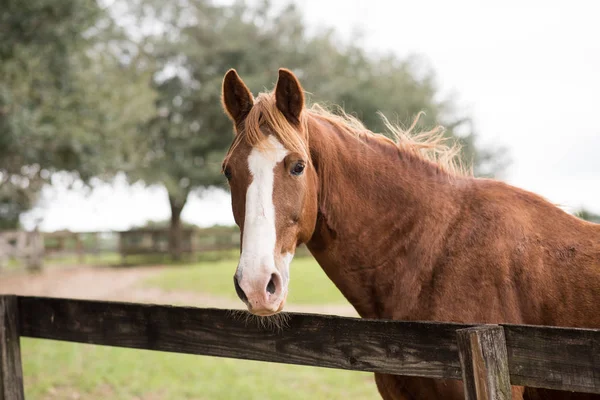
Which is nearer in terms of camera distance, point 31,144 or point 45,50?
point 45,50

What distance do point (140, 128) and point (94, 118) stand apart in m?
11.0

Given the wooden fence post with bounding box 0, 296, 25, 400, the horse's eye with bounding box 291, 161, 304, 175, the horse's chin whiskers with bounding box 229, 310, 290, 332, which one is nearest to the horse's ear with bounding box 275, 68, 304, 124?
the horse's eye with bounding box 291, 161, 304, 175

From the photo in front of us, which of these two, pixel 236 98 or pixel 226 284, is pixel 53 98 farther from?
pixel 236 98

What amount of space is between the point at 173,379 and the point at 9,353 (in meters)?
4.14

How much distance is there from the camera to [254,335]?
287 cm

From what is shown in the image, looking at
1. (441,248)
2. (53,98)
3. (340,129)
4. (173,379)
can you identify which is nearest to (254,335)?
(441,248)

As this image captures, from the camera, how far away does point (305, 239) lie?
3.00 metres

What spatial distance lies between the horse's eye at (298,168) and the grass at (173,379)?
4568mm

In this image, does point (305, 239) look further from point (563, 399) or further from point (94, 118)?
point (94, 118)

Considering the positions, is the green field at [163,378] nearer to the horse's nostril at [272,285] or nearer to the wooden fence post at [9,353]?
the wooden fence post at [9,353]

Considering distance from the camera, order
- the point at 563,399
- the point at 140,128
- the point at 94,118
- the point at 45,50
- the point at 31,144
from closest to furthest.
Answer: the point at 563,399 → the point at 45,50 → the point at 31,144 → the point at 94,118 → the point at 140,128

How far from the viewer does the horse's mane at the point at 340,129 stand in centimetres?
289

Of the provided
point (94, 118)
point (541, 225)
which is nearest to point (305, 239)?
point (541, 225)

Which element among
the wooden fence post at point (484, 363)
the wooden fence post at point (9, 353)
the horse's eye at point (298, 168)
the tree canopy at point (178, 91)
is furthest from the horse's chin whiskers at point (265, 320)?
the tree canopy at point (178, 91)
